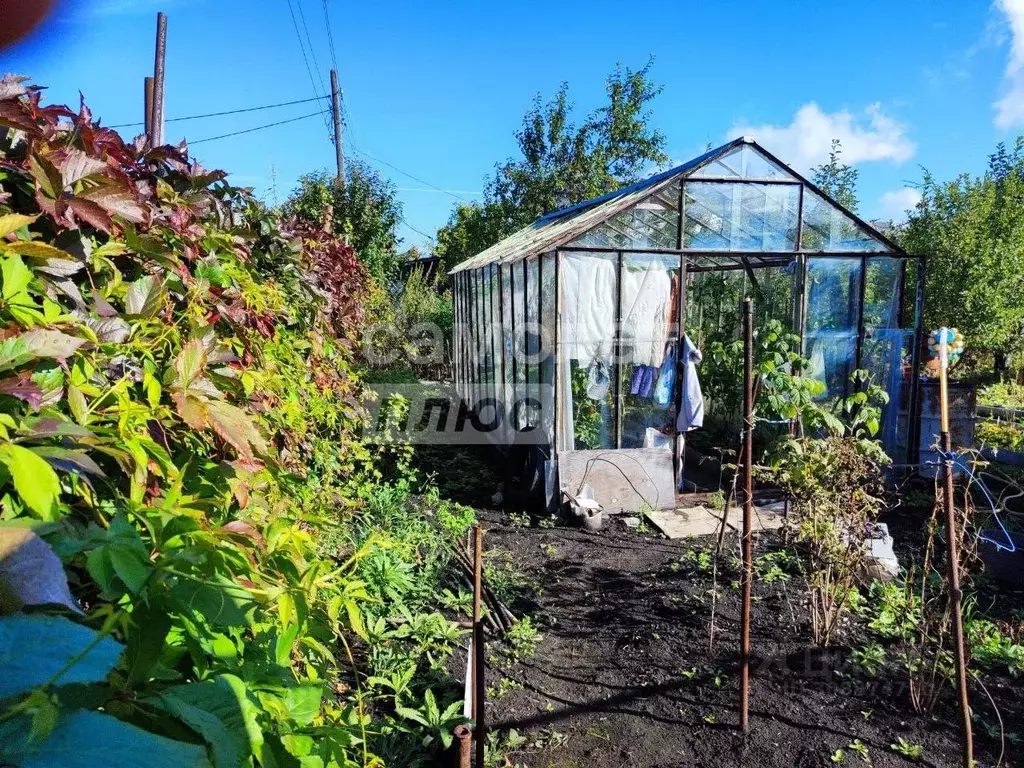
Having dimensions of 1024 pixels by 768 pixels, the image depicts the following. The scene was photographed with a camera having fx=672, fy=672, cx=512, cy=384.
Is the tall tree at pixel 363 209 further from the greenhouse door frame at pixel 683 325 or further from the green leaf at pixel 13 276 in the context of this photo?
the green leaf at pixel 13 276

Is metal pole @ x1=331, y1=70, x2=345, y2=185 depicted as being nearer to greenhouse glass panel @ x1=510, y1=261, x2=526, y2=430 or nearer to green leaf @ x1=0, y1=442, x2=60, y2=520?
greenhouse glass panel @ x1=510, y1=261, x2=526, y2=430

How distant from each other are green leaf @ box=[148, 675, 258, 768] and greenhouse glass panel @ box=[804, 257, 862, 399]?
689 centimetres

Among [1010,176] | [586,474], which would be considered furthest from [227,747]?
[1010,176]

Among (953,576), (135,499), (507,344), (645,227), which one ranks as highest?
(645,227)

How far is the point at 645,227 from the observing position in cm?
645

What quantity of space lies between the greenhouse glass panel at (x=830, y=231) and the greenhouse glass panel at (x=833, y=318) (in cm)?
16

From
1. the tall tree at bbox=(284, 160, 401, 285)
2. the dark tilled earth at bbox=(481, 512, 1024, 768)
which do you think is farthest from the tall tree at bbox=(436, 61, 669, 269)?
the dark tilled earth at bbox=(481, 512, 1024, 768)

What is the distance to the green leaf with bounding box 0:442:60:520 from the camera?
0.62m

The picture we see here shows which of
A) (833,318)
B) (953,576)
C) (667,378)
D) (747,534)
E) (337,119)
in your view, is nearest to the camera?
(953,576)

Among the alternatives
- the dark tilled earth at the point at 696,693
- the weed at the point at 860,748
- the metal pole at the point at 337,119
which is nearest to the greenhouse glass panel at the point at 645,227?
the dark tilled earth at the point at 696,693

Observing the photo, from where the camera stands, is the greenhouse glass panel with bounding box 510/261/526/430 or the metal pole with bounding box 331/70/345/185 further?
the metal pole with bounding box 331/70/345/185

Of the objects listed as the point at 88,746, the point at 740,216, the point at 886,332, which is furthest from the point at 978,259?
the point at 88,746

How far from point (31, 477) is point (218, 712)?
0.29m

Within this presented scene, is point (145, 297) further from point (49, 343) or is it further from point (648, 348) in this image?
point (648, 348)
